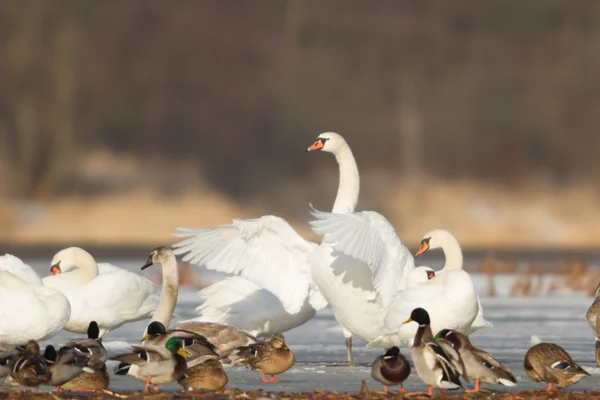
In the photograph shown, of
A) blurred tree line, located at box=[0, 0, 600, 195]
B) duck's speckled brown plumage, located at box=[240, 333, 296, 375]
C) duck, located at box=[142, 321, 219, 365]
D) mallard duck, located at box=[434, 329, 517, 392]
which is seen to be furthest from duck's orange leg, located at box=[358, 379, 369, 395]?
blurred tree line, located at box=[0, 0, 600, 195]

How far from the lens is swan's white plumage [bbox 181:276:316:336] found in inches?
412

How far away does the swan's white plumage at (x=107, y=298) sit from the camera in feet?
33.6

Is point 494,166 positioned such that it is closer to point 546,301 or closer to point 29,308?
point 546,301

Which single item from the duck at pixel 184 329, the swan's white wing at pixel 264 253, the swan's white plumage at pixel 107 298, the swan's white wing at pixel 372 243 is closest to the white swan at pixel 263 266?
the swan's white wing at pixel 264 253

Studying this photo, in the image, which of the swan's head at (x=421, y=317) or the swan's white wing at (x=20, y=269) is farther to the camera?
the swan's white wing at (x=20, y=269)

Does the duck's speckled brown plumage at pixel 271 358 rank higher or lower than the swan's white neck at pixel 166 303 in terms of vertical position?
lower

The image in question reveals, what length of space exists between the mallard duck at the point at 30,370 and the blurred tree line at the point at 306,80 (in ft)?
91.0

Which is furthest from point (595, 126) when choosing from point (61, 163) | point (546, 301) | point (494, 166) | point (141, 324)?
point (141, 324)

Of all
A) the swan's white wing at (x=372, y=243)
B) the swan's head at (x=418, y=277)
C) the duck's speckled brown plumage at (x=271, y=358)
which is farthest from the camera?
the swan's head at (x=418, y=277)

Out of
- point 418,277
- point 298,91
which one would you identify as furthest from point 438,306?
point 298,91

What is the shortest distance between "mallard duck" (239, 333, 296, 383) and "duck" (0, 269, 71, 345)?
1368mm

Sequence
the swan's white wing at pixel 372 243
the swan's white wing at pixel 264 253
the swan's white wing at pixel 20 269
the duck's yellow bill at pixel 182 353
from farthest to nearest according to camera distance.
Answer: the swan's white wing at pixel 264 253, the swan's white wing at pixel 20 269, the swan's white wing at pixel 372 243, the duck's yellow bill at pixel 182 353

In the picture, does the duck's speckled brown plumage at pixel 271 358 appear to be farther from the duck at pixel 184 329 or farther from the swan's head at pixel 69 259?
the swan's head at pixel 69 259

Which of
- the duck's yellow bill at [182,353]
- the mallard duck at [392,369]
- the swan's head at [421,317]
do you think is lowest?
the mallard duck at [392,369]
